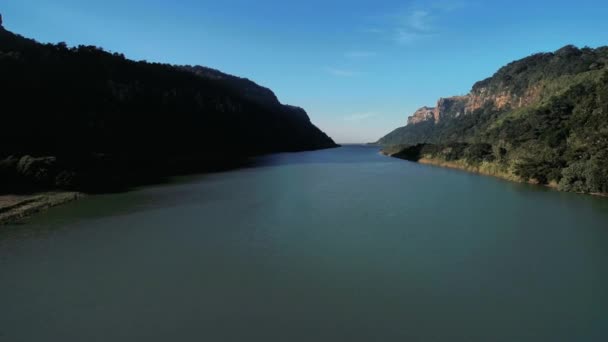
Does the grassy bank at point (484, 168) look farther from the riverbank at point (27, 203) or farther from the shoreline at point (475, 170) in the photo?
the riverbank at point (27, 203)

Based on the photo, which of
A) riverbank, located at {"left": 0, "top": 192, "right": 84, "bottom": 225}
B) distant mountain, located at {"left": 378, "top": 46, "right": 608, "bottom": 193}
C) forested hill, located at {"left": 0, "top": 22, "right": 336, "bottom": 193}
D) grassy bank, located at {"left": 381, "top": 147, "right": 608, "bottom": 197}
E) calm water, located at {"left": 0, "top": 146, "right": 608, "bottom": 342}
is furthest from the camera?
grassy bank, located at {"left": 381, "top": 147, "right": 608, "bottom": 197}

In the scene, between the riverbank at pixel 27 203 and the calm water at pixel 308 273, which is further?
the riverbank at pixel 27 203

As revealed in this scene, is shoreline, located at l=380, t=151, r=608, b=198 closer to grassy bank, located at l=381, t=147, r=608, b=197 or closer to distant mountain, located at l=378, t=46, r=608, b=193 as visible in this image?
grassy bank, located at l=381, t=147, r=608, b=197

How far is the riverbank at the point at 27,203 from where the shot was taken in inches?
872

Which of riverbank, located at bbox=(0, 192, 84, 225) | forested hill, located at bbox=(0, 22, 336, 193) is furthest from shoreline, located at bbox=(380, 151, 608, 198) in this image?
riverbank, located at bbox=(0, 192, 84, 225)

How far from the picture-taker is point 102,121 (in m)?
55.8

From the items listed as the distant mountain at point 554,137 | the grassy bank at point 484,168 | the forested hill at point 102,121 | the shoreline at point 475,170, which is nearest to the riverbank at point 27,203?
the forested hill at point 102,121

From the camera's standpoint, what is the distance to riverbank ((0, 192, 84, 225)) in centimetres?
2216

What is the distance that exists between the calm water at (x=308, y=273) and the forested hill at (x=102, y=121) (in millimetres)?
13267

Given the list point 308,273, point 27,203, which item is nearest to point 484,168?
point 308,273

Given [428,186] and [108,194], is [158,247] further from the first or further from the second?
[428,186]

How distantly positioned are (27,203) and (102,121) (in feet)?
113

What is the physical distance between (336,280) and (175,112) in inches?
3046

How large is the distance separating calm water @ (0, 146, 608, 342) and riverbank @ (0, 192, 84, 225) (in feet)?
4.89
